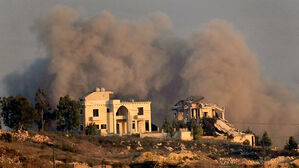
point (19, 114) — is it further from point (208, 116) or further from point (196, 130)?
point (208, 116)

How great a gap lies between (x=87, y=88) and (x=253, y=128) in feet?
66.9

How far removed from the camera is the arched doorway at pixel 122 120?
72.2 meters

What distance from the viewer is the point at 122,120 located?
72938 millimetres

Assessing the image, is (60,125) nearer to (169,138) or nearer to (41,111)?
(41,111)

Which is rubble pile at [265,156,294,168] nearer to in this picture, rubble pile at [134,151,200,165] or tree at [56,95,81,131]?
rubble pile at [134,151,200,165]

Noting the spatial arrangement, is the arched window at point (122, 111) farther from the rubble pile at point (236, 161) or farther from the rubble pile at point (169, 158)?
the rubble pile at point (169, 158)

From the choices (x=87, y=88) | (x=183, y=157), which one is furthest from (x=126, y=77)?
(x=183, y=157)

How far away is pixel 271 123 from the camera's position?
85.8 m

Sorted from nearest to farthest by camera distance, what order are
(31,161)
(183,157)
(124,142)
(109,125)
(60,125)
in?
(31,161), (183,157), (124,142), (60,125), (109,125)

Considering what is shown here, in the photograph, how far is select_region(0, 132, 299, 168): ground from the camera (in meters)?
40.5

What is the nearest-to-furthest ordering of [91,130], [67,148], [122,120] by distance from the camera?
[67,148] → [91,130] → [122,120]

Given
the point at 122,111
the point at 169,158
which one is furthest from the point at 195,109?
the point at 169,158

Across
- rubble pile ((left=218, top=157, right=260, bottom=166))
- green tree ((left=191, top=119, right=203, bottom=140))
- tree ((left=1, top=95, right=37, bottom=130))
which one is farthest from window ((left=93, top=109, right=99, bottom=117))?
rubble pile ((left=218, top=157, right=260, bottom=166))

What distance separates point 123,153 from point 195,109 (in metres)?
25.8
